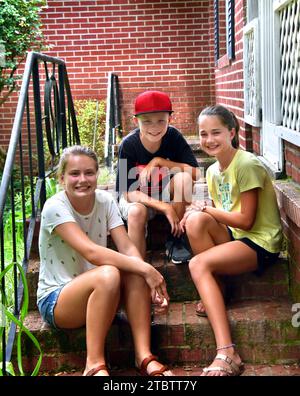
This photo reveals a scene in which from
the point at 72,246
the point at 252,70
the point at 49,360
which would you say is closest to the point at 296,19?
the point at 252,70

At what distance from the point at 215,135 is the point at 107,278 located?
0.93 metres

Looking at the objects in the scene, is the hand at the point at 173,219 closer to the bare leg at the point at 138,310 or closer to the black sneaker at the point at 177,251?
the black sneaker at the point at 177,251

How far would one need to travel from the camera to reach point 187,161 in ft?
11.1

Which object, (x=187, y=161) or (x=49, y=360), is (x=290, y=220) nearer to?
(x=187, y=161)

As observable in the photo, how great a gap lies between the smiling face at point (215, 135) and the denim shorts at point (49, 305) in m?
1.02

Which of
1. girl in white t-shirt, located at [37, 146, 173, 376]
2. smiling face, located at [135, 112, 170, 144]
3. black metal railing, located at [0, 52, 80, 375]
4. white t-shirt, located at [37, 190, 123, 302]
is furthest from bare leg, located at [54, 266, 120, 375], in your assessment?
smiling face, located at [135, 112, 170, 144]

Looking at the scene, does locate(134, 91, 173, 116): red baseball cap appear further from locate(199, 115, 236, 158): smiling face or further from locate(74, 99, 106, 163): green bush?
locate(74, 99, 106, 163): green bush

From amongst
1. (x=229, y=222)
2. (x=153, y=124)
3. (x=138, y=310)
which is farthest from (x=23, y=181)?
(x=229, y=222)

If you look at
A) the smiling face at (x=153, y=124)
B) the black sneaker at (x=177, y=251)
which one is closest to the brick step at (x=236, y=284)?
the black sneaker at (x=177, y=251)

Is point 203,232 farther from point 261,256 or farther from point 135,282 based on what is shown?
point 135,282

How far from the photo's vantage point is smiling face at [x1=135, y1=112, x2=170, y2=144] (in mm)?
3201

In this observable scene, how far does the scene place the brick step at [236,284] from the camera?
3.17 metres

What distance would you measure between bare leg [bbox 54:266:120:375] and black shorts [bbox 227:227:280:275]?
72 centimetres

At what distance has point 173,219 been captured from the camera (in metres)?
3.14
